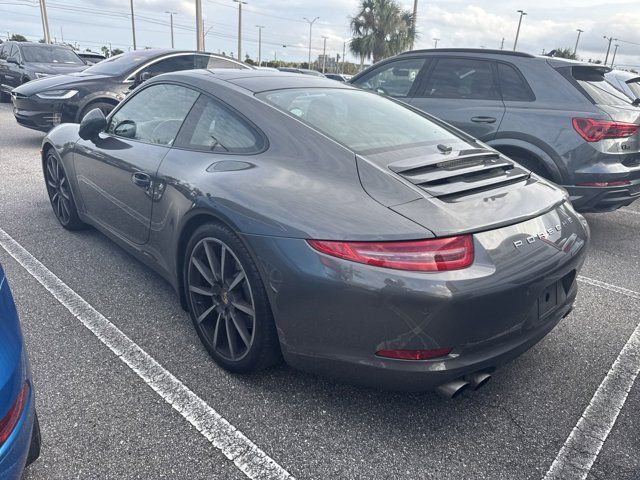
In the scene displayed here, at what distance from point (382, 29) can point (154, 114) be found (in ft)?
122

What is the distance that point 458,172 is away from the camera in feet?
7.39

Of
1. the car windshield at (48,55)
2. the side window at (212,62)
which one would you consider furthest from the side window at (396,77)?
the car windshield at (48,55)

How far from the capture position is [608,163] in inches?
163

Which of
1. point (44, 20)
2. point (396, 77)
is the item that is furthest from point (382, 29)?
point (396, 77)

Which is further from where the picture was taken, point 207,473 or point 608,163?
point 608,163

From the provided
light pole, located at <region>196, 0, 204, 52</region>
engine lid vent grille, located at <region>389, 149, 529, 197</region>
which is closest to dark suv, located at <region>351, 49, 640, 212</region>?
engine lid vent grille, located at <region>389, 149, 529, 197</region>

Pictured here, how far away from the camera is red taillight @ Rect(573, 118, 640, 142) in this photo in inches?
160

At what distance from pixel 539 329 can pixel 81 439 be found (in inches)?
77.1

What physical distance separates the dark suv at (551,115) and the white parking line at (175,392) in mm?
3520

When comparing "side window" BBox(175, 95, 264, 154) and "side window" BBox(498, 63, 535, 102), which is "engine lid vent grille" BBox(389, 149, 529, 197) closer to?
"side window" BBox(175, 95, 264, 154)

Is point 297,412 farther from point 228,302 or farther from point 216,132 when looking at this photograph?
point 216,132

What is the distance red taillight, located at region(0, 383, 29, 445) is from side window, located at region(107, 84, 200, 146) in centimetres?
172

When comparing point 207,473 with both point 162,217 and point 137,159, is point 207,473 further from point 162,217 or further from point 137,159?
point 137,159

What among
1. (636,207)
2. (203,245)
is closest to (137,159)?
(203,245)
